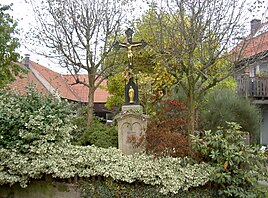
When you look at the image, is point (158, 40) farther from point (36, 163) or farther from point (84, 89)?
point (84, 89)

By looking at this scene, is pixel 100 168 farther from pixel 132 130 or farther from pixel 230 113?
pixel 230 113

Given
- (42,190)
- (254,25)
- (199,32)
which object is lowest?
(42,190)

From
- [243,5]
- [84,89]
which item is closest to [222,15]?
[243,5]

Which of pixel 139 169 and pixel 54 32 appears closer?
pixel 139 169

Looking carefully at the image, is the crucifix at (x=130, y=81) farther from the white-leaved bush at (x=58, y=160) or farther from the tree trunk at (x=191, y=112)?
the white-leaved bush at (x=58, y=160)

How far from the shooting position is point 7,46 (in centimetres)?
1033

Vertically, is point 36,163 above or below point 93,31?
below

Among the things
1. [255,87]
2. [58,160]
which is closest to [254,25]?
[58,160]

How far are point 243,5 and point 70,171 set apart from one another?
5.32 metres

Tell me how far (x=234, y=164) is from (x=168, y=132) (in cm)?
183

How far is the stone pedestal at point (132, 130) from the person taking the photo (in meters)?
6.49

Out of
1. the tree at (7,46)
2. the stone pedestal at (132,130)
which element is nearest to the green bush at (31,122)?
the stone pedestal at (132,130)

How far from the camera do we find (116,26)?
32.3 ft

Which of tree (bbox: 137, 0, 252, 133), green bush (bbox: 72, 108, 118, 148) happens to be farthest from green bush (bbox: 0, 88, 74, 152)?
tree (bbox: 137, 0, 252, 133)
